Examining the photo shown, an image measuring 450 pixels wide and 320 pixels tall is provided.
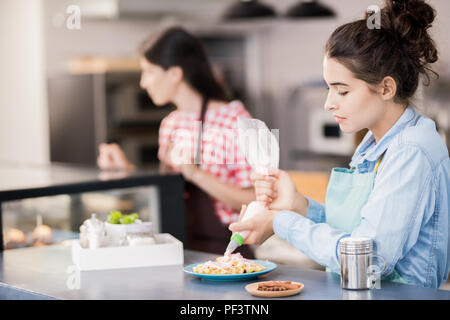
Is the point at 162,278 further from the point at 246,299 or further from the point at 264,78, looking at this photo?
the point at 264,78

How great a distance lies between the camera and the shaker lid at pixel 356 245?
154cm

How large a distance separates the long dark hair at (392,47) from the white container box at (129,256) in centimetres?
69

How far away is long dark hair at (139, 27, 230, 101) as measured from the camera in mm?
3021

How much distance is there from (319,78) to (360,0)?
0.64m

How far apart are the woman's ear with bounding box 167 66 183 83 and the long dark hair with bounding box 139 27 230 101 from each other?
0.01 m

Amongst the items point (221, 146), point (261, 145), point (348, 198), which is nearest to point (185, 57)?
point (221, 146)

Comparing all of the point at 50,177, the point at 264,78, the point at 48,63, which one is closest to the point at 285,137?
the point at 264,78

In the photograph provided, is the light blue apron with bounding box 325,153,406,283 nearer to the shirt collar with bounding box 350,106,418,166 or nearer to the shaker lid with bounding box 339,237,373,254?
the shirt collar with bounding box 350,106,418,166

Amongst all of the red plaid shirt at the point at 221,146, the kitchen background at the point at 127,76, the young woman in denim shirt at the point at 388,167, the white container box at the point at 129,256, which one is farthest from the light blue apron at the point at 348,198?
the kitchen background at the point at 127,76

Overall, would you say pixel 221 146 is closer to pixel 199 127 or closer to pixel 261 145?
pixel 199 127

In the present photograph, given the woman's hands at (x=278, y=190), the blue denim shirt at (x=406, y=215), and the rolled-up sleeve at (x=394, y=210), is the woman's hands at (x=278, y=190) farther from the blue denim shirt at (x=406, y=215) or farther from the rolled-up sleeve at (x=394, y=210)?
the rolled-up sleeve at (x=394, y=210)

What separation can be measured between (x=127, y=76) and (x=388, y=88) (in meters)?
3.75

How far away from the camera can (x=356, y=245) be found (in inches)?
60.7
